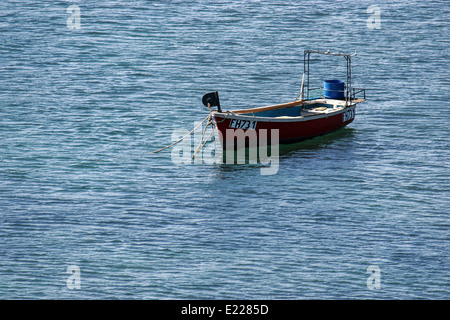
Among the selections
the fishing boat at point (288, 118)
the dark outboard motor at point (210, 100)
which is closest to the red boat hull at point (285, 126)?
the fishing boat at point (288, 118)

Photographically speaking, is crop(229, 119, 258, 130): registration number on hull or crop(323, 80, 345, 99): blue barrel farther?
crop(323, 80, 345, 99): blue barrel

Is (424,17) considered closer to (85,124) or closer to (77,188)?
(85,124)

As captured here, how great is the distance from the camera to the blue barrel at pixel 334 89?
1519 inches

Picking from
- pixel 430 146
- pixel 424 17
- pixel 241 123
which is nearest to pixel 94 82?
pixel 241 123

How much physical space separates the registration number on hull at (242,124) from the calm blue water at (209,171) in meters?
1.70

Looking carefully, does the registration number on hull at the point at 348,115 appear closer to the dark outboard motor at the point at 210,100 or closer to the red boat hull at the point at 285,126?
the red boat hull at the point at 285,126

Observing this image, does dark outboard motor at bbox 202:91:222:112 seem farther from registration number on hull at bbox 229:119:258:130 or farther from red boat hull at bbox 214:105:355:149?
registration number on hull at bbox 229:119:258:130

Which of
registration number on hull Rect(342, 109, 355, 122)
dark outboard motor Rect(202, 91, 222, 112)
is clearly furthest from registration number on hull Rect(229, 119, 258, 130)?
registration number on hull Rect(342, 109, 355, 122)

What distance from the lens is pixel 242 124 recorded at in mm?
33562

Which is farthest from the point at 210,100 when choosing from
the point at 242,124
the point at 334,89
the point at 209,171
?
the point at 334,89

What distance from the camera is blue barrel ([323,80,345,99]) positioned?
38.6 m

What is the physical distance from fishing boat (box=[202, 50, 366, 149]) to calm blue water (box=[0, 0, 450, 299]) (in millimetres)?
715

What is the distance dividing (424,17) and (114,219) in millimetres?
40821

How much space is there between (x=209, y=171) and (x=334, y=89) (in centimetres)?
903
